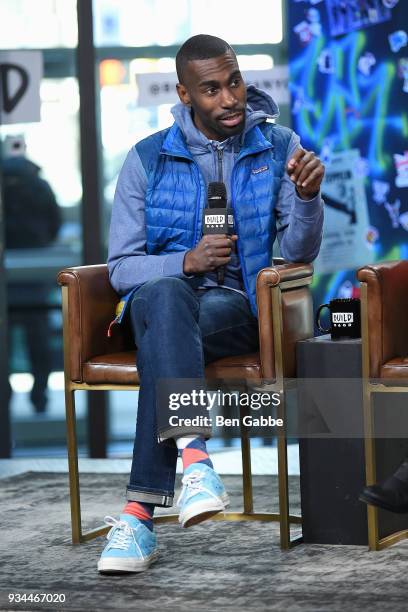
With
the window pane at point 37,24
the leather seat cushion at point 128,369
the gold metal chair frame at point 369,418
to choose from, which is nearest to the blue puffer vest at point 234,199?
the leather seat cushion at point 128,369

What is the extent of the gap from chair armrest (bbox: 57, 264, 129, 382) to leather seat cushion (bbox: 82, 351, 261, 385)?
1.5 inches

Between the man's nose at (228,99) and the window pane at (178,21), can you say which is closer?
the man's nose at (228,99)

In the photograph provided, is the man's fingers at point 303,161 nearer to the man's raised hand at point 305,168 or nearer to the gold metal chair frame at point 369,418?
the man's raised hand at point 305,168

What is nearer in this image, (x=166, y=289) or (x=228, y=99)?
(x=166, y=289)

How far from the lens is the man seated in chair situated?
3.28 m

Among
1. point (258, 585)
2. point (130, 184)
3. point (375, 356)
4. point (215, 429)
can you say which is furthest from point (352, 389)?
point (130, 184)

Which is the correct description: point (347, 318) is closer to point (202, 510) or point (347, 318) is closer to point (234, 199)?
point (234, 199)

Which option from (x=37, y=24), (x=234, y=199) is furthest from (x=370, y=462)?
(x=37, y=24)

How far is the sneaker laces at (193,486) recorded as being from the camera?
3.01m

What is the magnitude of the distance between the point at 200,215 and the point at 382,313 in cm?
63

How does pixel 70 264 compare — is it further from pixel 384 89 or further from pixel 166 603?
pixel 166 603

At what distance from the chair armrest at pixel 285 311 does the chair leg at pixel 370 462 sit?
0.80 feet

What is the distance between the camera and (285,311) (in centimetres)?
342

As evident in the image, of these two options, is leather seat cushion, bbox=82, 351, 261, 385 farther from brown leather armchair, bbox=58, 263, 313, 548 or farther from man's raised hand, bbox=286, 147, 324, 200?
man's raised hand, bbox=286, 147, 324, 200
